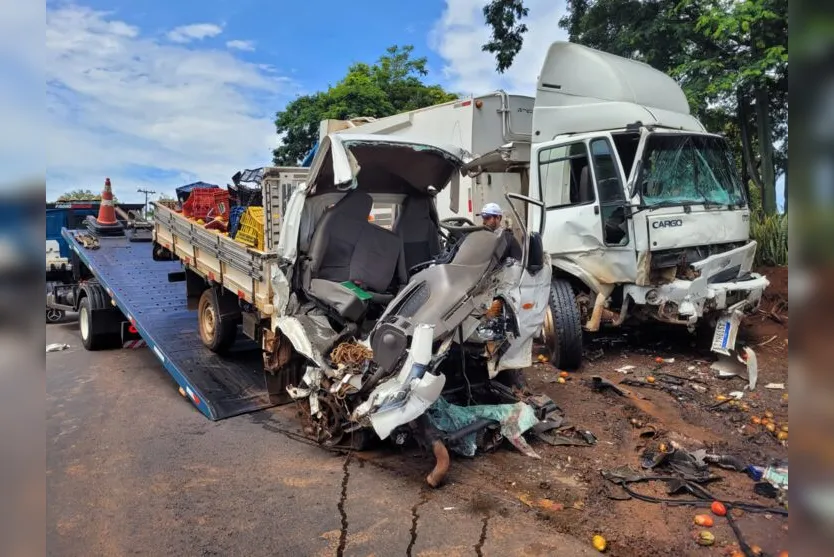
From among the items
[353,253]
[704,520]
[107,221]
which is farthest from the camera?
[107,221]

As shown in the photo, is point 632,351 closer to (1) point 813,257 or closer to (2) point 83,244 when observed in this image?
(1) point 813,257

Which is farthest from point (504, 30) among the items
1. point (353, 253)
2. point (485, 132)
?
point (353, 253)

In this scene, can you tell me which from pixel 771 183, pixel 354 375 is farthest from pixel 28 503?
pixel 771 183

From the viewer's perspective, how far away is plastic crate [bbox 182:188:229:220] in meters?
7.23

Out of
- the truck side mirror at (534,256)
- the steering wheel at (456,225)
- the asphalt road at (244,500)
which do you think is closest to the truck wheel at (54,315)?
the asphalt road at (244,500)

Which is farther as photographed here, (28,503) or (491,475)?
(491,475)

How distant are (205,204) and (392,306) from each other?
4.11 metres

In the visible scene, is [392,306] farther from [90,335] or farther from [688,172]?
[90,335]

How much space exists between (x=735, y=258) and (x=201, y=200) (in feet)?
21.6

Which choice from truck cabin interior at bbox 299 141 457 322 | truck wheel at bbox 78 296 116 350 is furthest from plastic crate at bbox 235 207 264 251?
truck wheel at bbox 78 296 116 350

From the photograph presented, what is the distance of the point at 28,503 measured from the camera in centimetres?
97

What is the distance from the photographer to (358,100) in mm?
21969

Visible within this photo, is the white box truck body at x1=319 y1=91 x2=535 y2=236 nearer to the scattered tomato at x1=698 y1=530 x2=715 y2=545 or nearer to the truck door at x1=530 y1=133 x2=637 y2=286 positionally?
the truck door at x1=530 y1=133 x2=637 y2=286

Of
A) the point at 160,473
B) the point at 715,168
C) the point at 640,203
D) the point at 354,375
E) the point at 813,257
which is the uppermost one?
the point at 715,168
